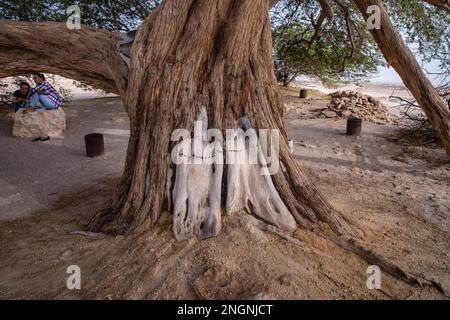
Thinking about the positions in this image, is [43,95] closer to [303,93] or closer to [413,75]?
[413,75]

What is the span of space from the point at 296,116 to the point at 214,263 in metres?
8.09

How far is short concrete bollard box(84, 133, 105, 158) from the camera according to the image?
604 cm

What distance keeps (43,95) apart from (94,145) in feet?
7.69

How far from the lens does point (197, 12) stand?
2.81 metres

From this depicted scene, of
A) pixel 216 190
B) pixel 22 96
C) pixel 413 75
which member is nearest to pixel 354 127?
pixel 413 75

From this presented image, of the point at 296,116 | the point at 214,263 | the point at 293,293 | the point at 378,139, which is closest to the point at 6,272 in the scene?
the point at 214,263

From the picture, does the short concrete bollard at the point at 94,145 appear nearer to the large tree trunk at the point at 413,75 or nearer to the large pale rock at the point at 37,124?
the large pale rock at the point at 37,124

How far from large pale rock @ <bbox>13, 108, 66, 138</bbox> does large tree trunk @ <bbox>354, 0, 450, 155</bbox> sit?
673 centimetres

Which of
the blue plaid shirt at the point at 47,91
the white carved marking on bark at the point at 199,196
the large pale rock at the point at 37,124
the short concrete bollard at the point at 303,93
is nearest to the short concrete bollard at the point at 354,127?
the short concrete bollard at the point at 303,93

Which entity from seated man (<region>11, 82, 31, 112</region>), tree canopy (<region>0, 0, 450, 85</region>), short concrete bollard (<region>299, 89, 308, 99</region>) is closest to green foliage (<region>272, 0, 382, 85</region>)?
tree canopy (<region>0, 0, 450, 85</region>)

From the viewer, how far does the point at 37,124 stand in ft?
23.5

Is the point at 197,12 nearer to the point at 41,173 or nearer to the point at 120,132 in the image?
the point at 41,173

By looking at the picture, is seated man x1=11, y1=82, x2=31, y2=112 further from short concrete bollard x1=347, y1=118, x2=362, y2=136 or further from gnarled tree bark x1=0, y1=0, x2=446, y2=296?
short concrete bollard x1=347, y1=118, x2=362, y2=136
